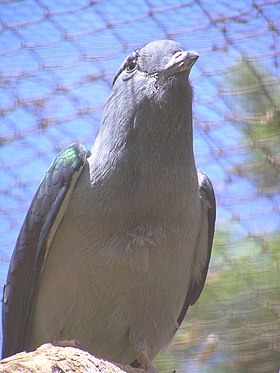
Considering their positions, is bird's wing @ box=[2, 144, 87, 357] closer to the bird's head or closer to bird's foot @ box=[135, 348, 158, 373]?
the bird's head

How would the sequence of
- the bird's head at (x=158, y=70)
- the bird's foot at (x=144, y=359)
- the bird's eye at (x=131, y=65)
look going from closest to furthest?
the bird's foot at (x=144, y=359), the bird's head at (x=158, y=70), the bird's eye at (x=131, y=65)

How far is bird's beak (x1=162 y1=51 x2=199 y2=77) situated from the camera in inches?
174

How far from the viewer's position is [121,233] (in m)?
4.41

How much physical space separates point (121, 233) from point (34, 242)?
0.46 metres

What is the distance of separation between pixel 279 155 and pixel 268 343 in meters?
1.14

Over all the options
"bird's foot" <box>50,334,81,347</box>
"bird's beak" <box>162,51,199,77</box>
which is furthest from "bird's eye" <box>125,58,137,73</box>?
"bird's foot" <box>50,334,81,347</box>

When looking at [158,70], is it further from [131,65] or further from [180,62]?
[131,65]

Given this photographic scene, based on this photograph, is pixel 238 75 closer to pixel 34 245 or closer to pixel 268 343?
pixel 268 343

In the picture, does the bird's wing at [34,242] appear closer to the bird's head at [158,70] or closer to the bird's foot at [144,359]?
the bird's head at [158,70]

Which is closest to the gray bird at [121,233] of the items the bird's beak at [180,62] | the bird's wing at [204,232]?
the bird's beak at [180,62]

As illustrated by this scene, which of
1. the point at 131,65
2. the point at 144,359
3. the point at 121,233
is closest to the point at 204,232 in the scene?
the point at 121,233

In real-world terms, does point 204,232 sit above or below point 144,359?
above

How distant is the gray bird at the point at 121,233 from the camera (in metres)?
4.42

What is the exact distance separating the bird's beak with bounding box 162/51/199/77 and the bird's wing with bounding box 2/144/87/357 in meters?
0.56
